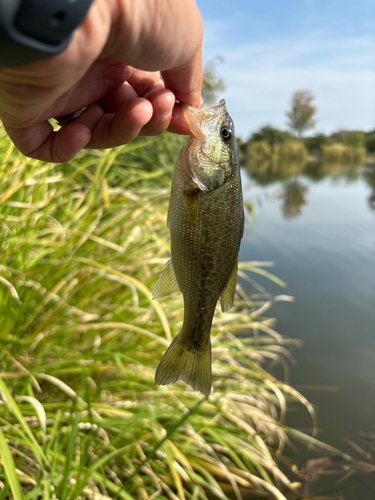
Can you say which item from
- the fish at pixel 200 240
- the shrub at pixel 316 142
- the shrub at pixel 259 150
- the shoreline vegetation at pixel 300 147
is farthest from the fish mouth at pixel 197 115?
the shrub at pixel 316 142

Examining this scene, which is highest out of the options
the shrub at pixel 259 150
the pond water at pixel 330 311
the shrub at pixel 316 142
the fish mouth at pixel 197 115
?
the shrub at pixel 316 142

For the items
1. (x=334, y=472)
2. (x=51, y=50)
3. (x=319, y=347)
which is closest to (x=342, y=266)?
(x=319, y=347)

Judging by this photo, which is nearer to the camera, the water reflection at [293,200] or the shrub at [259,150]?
the water reflection at [293,200]

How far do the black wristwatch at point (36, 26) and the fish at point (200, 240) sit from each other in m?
0.62

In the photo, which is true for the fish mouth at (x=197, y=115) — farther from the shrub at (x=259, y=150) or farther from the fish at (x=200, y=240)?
the shrub at (x=259, y=150)

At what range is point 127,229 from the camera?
109 inches

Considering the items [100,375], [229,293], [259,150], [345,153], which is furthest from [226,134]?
[345,153]

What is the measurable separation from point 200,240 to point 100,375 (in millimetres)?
1741

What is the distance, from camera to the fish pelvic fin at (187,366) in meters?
1.11

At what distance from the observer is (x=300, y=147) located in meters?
40.4

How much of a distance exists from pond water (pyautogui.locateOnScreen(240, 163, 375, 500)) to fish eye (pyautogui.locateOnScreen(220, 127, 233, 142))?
2848 millimetres

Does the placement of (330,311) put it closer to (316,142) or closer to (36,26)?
(36,26)

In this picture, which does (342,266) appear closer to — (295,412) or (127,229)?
(295,412)

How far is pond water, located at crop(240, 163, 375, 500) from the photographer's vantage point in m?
Answer: 3.50
